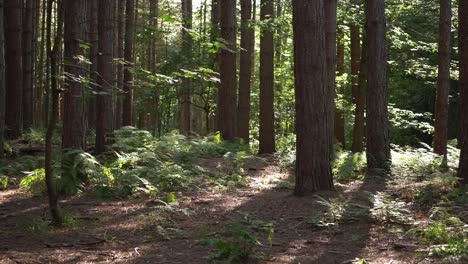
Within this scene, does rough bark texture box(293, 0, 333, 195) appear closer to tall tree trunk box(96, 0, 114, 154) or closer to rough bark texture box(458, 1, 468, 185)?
rough bark texture box(458, 1, 468, 185)

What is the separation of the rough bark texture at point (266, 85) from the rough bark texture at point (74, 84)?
8093 millimetres

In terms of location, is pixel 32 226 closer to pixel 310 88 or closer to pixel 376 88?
pixel 310 88

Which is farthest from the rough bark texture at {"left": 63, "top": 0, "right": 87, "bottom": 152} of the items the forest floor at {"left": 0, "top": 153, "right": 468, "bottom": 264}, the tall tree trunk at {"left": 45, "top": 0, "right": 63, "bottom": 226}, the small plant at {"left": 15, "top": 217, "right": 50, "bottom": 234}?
the small plant at {"left": 15, "top": 217, "right": 50, "bottom": 234}

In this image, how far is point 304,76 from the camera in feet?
28.3

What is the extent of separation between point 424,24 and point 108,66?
42.1 ft

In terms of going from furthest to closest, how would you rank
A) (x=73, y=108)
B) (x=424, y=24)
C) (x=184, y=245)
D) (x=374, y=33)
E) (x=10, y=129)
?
1. (x=424, y=24)
2. (x=10, y=129)
3. (x=374, y=33)
4. (x=73, y=108)
5. (x=184, y=245)

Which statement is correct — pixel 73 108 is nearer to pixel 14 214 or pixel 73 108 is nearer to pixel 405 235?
pixel 14 214

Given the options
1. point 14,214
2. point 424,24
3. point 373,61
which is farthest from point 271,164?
point 424,24

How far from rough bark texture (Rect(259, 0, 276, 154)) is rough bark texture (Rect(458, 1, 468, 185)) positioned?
7290 millimetres

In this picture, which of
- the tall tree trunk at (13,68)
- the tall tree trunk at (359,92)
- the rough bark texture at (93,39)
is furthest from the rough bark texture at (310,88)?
the tall tree trunk at (13,68)

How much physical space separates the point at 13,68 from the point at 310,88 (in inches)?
464

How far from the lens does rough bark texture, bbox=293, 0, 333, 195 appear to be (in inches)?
337

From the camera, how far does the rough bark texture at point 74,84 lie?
25.1 ft

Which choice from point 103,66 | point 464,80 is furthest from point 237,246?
point 103,66
